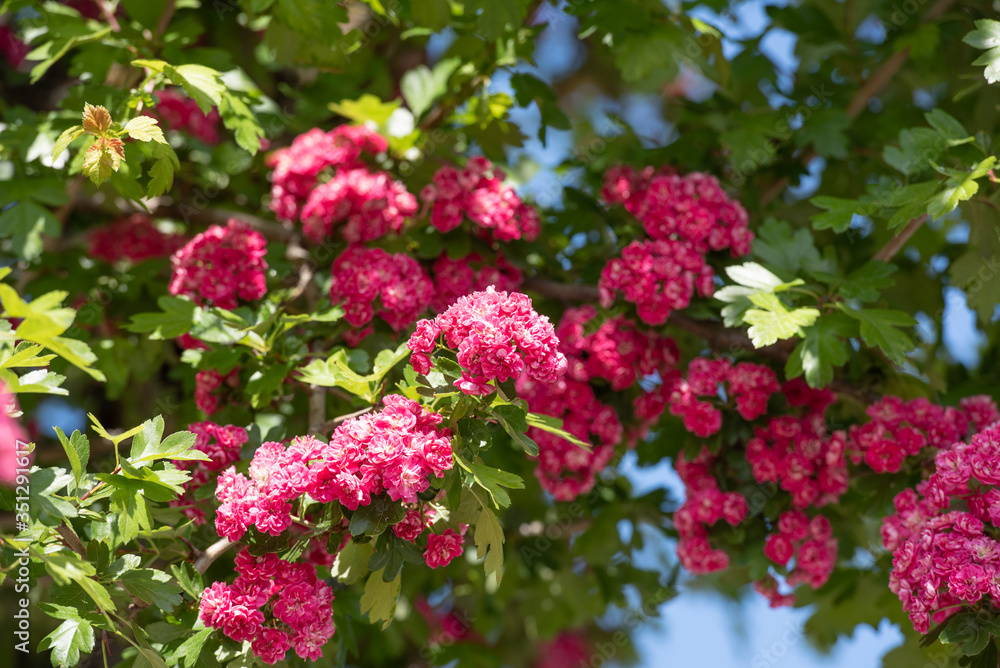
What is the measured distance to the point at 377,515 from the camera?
2.32 metres

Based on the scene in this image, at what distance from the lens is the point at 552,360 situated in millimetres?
2371

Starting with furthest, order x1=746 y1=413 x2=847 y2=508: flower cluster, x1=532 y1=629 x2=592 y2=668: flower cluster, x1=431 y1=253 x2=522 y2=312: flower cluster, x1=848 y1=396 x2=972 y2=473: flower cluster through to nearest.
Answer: x1=532 y1=629 x2=592 y2=668: flower cluster < x1=431 y1=253 x2=522 y2=312: flower cluster < x1=746 y1=413 x2=847 y2=508: flower cluster < x1=848 y1=396 x2=972 y2=473: flower cluster

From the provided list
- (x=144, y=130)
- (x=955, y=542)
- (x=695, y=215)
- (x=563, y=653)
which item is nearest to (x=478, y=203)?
(x=695, y=215)

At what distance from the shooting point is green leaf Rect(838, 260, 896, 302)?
2910 mm

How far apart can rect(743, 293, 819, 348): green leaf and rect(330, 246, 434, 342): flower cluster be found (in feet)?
3.73

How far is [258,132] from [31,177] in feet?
3.30

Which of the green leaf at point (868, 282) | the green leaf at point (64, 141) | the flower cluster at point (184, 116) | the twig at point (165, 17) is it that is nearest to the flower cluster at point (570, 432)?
the green leaf at point (868, 282)

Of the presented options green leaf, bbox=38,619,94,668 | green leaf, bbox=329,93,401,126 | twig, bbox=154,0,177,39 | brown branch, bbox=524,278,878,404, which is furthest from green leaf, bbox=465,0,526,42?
green leaf, bbox=38,619,94,668

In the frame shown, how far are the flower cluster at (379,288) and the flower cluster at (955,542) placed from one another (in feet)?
5.75

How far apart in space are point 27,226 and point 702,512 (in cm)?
274

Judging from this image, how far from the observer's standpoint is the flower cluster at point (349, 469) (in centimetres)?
227

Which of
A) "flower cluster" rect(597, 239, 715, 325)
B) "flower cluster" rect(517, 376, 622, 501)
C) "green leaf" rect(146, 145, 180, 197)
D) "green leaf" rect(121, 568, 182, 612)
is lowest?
"flower cluster" rect(517, 376, 622, 501)

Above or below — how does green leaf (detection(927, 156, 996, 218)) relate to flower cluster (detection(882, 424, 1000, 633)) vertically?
above

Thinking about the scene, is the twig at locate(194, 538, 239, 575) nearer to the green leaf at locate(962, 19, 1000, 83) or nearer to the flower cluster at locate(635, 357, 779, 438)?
the flower cluster at locate(635, 357, 779, 438)
